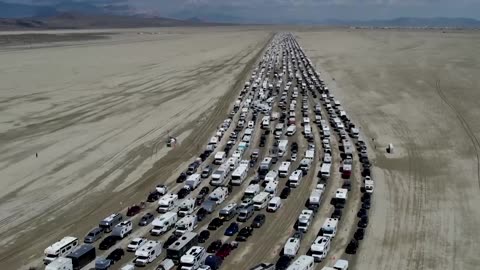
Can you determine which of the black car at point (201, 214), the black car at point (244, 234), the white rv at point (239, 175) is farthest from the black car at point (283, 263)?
the white rv at point (239, 175)

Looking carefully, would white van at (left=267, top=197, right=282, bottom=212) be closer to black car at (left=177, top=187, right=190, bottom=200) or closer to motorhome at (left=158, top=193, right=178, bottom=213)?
motorhome at (left=158, top=193, right=178, bottom=213)

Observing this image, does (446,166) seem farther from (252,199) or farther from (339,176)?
(252,199)

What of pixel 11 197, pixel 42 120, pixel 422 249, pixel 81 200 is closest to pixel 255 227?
pixel 422 249

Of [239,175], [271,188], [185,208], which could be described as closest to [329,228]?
[271,188]

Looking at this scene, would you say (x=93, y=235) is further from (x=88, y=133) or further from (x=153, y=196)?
(x=88, y=133)

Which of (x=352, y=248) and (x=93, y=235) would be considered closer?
(x=352, y=248)

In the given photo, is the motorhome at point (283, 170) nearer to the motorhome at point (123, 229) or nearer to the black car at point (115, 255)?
the motorhome at point (123, 229)
